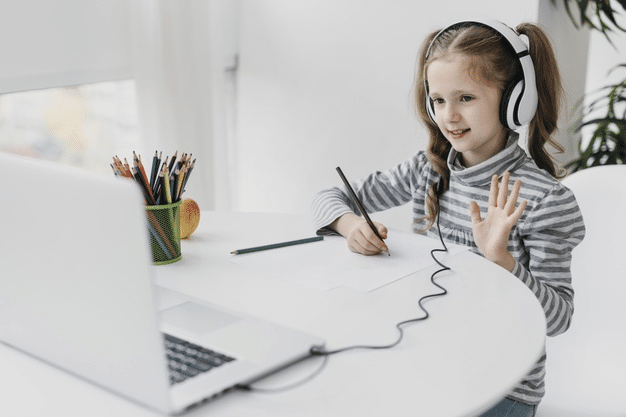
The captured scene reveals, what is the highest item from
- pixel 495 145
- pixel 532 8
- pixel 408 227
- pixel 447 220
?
pixel 532 8

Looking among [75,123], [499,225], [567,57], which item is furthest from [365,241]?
[75,123]

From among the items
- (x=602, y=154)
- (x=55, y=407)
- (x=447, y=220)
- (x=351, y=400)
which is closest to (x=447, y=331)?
(x=351, y=400)

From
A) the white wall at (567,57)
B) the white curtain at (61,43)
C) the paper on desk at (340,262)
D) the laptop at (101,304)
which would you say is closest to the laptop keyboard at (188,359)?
the laptop at (101,304)

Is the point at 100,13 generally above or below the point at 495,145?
above

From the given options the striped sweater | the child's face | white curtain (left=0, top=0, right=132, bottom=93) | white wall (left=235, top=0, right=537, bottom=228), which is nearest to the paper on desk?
the striped sweater

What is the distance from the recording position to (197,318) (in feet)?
3.08

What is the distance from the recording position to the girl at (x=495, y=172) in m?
1.24

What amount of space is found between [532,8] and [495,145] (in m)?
0.83

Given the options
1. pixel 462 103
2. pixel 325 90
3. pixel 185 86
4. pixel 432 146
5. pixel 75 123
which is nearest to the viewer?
pixel 462 103

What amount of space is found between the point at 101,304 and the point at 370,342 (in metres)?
0.33

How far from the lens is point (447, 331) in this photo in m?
0.93

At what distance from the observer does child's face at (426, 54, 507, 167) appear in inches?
54.4

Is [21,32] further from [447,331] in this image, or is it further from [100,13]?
[447,331]

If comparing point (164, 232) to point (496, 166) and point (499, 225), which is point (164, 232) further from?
point (496, 166)
